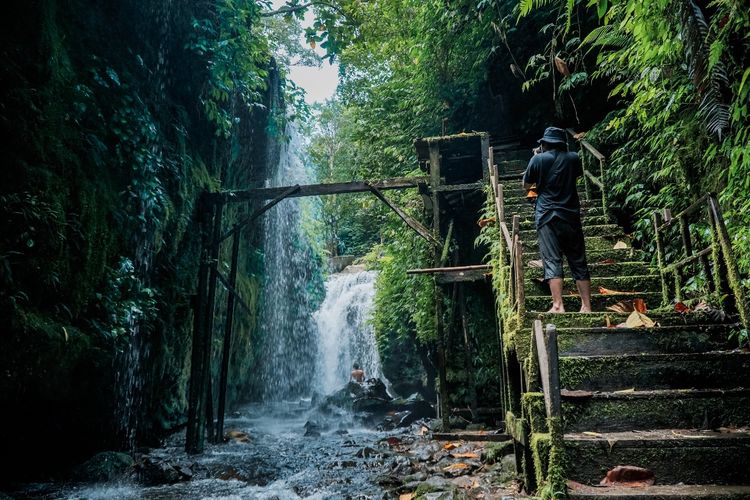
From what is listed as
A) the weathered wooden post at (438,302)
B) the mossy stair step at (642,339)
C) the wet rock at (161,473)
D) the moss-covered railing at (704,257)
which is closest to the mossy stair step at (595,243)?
the moss-covered railing at (704,257)

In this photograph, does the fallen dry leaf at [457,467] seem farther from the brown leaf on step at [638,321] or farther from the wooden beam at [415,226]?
the wooden beam at [415,226]

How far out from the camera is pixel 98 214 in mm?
6293

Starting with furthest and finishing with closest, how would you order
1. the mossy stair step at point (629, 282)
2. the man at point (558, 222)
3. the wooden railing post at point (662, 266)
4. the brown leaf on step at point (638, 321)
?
the mossy stair step at point (629, 282) → the wooden railing post at point (662, 266) → the man at point (558, 222) → the brown leaf on step at point (638, 321)

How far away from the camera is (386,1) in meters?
13.2

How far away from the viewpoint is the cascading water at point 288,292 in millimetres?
14320

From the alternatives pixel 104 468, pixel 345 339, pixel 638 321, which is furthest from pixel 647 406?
pixel 345 339

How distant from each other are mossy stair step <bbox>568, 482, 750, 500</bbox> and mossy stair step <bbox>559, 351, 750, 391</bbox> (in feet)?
3.11

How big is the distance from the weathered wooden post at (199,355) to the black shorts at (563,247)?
6404 millimetres

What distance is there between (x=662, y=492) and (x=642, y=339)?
1.61m

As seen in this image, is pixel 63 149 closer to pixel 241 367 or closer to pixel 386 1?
pixel 241 367

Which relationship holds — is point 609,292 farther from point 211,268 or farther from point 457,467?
point 211,268

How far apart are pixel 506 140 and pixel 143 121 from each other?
853 cm

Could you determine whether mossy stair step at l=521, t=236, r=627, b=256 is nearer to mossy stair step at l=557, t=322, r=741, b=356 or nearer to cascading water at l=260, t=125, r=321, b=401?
mossy stair step at l=557, t=322, r=741, b=356

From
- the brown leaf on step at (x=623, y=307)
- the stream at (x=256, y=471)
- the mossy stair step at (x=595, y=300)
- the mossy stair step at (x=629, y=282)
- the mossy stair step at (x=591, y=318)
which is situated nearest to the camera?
the mossy stair step at (x=591, y=318)
